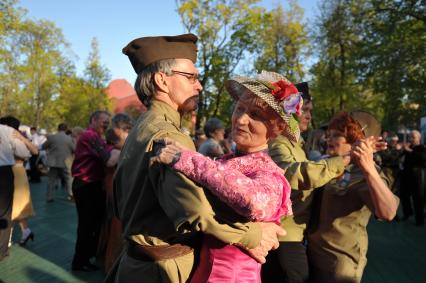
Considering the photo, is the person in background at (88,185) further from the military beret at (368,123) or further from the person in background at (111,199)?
the military beret at (368,123)

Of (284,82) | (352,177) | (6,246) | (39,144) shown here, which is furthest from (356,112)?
(39,144)

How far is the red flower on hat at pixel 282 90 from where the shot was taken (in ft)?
6.67

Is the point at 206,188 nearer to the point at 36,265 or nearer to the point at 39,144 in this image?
the point at 36,265

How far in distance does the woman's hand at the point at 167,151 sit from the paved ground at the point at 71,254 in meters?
4.35

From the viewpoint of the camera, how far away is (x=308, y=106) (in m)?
4.14

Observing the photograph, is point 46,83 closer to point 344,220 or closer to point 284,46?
point 284,46

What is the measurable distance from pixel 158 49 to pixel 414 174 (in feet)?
32.3

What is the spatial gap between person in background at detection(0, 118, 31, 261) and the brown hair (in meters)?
4.98

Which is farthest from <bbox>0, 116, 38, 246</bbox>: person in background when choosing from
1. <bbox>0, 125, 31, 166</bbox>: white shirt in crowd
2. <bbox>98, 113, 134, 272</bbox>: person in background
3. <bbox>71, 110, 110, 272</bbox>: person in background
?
<bbox>98, 113, 134, 272</bbox>: person in background

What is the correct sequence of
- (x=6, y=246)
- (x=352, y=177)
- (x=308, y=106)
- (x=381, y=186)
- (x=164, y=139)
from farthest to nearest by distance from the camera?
(x=6, y=246) → (x=308, y=106) → (x=352, y=177) → (x=381, y=186) → (x=164, y=139)

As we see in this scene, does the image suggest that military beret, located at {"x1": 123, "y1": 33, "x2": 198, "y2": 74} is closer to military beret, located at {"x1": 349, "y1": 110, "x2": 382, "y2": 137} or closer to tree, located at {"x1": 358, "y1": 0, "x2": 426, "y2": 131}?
military beret, located at {"x1": 349, "y1": 110, "x2": 382, "y2": 137}

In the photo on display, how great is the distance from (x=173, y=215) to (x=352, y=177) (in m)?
1.88

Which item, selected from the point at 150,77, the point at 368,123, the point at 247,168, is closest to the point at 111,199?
the point at 368,123

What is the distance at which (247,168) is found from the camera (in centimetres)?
184
